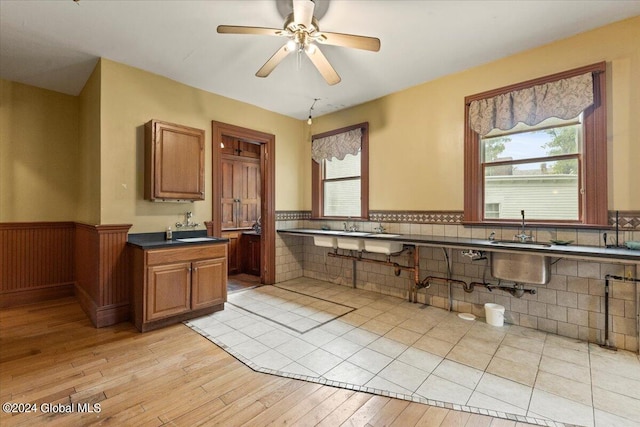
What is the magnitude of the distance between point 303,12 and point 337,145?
274cm

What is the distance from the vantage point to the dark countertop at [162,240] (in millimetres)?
3027

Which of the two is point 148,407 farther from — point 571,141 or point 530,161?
point 571,141

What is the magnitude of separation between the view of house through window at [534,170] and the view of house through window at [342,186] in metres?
1.87

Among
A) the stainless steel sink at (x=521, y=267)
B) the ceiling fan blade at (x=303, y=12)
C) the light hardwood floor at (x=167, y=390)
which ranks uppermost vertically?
the ceiling fan blade at (x=303, y=12)

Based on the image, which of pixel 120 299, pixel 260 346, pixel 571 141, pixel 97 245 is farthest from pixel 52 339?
pixel 571 141

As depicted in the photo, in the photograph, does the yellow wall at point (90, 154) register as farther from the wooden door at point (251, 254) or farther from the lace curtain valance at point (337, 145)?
the lace curtain valance at point (337, 145)

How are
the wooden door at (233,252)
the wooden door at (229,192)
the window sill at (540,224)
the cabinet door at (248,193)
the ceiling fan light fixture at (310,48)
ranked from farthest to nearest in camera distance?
the cabinet door at (248,193) → the wooden door at (229,192) → the wooden door at (233,252) → the window sill at (540,224) → the ceiling fan light fixture at (310,48)

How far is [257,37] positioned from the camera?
9.09 ft

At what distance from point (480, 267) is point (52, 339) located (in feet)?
14.8

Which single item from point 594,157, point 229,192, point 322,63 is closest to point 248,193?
point 229,192

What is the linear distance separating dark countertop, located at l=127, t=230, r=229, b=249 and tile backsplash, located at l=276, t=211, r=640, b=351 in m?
1.47

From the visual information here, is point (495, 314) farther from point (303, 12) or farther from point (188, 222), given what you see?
point (188, 222)

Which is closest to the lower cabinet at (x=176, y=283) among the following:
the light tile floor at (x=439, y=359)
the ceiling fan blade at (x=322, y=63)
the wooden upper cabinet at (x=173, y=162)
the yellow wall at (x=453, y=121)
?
the light tile floor at (x=439, y=359)

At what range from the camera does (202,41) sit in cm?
284
